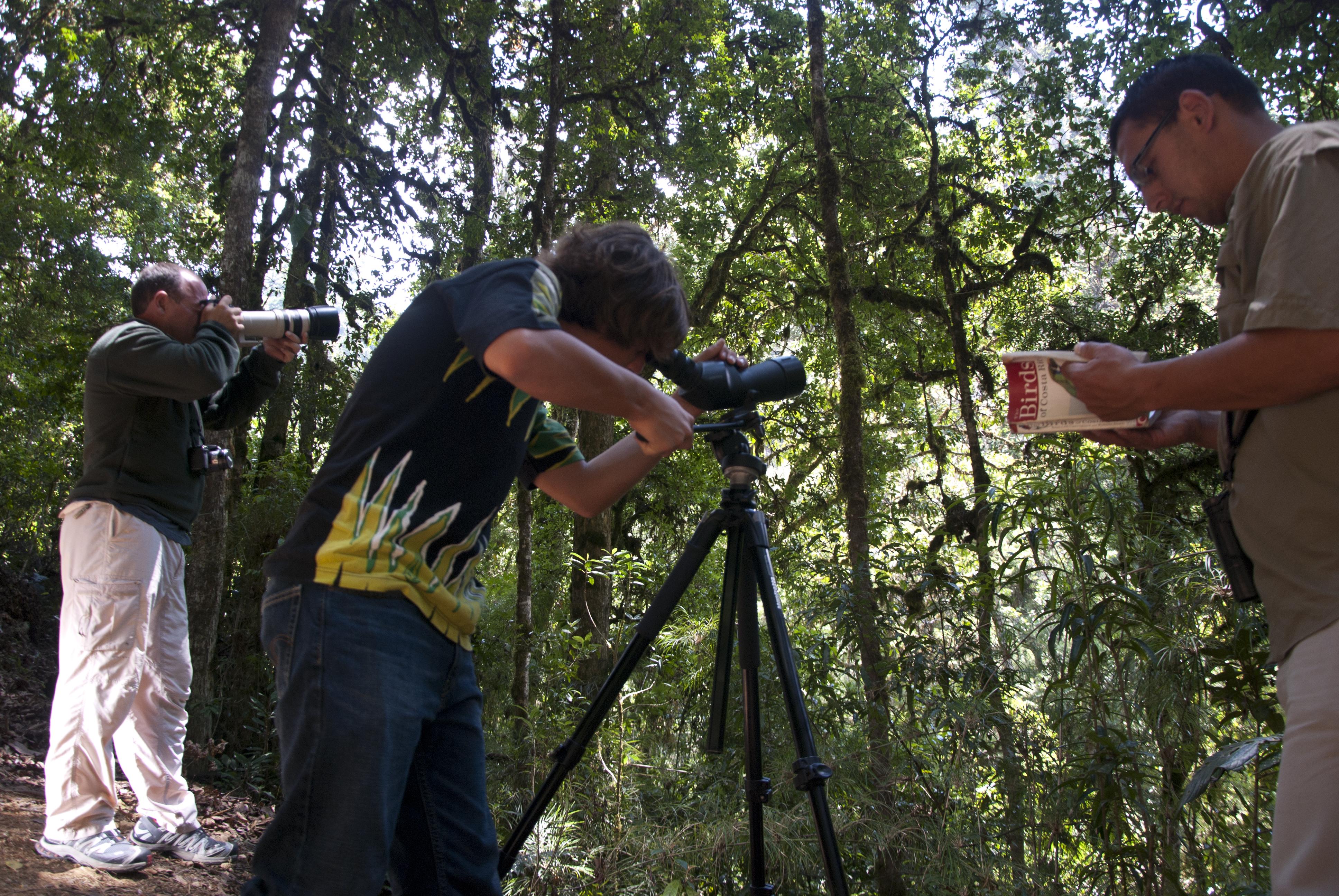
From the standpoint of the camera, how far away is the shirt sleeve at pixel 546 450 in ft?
5.61

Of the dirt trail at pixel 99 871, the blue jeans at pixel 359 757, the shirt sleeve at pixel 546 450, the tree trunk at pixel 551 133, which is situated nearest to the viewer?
the blue jeans at pixel 359 757

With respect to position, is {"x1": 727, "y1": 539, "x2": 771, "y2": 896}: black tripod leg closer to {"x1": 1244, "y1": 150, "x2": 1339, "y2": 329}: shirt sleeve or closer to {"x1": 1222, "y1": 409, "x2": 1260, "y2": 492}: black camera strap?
{"x1": 1222, "y1": 409, "x2": 1260, "y2": 492}: black camera strap

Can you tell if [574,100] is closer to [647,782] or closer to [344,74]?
[344,74]

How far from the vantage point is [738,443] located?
71.7 inches

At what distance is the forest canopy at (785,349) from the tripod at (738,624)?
80 cm

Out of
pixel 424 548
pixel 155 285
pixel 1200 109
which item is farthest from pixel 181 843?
pixel 1200 109

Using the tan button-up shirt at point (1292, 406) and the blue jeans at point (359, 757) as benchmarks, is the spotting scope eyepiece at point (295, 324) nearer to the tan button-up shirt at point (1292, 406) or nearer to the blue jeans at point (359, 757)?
the blue jeans at point (359, 757)

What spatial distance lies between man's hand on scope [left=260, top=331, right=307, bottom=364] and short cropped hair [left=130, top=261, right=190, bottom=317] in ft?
1.24

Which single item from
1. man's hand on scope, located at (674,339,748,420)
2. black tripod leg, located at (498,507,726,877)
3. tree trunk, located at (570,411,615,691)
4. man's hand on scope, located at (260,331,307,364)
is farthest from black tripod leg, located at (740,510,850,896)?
tree trunk, located at (570,411,615,691)

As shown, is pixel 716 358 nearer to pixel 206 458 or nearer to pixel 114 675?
pixel 206 458

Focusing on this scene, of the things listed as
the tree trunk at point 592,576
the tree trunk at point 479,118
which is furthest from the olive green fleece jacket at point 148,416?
the tree trunk at point 479,118

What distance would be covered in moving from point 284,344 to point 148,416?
480 mm

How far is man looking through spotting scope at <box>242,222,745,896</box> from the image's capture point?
1.16m

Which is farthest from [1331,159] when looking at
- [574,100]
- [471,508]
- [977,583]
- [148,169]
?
[148,169]
